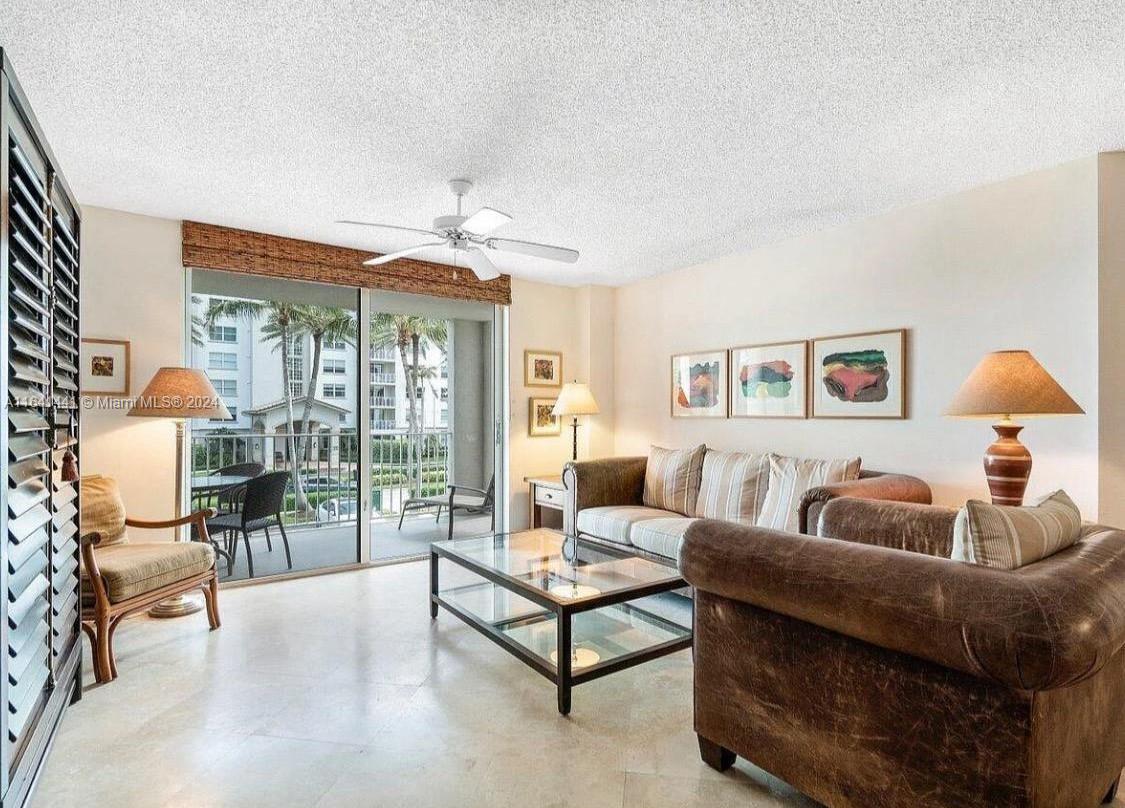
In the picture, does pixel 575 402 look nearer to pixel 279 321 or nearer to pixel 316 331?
pixel 316 331

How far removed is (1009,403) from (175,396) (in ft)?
12.9

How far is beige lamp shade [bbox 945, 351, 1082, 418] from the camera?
2.41m

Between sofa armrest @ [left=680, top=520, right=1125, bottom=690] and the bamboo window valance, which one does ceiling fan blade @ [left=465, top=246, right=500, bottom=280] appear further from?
sofa armrest @ [left=680, top=520, right=1125, bottom=690]

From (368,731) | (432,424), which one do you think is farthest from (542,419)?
(368,731)

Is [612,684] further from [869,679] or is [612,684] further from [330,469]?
[330,469]

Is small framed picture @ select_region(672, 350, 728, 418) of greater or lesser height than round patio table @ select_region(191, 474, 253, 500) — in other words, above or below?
above

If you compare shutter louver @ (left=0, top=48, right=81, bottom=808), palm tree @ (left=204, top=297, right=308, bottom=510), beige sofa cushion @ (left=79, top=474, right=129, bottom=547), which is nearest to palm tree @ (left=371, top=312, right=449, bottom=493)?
palm tree @ (left=204, top=297, right=308, bottom=510)

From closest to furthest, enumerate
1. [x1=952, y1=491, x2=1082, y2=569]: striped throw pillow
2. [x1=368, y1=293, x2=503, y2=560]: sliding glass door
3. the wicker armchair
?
[x1=952, y1=491, x2=1082, y2=569]: striped throw pillow → the wicker armchair → [x1=368, y1=293, x2=503, y2=560]: sliding glass door

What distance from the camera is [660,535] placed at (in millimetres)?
3572

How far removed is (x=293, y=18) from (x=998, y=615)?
234 centimetres

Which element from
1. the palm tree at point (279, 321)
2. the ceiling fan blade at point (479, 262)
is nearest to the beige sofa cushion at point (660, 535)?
the ceiling fan blade at point (479, 262)

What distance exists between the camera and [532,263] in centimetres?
458

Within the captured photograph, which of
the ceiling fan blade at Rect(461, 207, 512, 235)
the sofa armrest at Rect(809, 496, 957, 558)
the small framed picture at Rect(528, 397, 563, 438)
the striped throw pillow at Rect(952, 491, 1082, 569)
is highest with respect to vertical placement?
the ceiling fan blade at Rect(461, 207, 512, 235)

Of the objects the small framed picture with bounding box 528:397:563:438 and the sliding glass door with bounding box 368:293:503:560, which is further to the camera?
the small framed picture with bounding box 528:397:563:438
